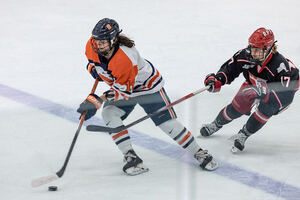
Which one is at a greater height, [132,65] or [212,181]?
[132,65]

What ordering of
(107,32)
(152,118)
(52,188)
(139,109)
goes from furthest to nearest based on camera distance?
(139,109) → (152,118) → (107,32) → (52,188)

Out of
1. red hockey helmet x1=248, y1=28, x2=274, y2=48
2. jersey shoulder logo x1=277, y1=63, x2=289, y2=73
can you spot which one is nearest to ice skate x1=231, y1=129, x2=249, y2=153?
jersey shoulder logo x1=277, y1=63, x2=289, y2=73

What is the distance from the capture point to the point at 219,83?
11.0 feet

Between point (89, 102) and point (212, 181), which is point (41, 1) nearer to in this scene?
point (89, 102)

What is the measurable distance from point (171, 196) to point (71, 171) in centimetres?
76

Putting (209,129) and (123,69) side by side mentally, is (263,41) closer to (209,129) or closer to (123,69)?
(209,129)

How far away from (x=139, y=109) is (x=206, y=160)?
813 millimetres

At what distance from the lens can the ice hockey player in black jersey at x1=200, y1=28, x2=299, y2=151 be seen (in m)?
3.21

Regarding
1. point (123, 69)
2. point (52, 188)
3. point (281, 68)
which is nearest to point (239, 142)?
point (281, 68)

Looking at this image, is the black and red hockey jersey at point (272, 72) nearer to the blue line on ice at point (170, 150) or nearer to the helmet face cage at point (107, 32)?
the blue line on ice at point (170, 150)

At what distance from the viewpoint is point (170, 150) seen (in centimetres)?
331

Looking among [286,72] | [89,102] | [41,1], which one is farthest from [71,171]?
[41,1]

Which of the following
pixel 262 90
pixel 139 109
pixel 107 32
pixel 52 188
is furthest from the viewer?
pixel 139 109

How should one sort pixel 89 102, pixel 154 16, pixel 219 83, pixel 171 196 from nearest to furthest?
pixel 171 196 → pixel 89 102 → pixel 219 83 → pixel 154 16
